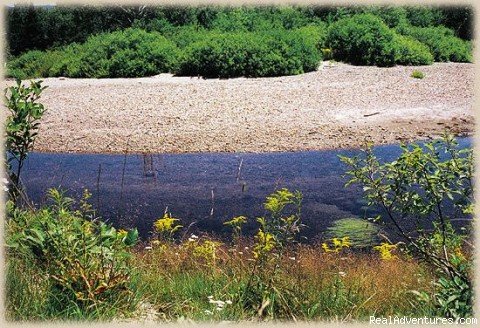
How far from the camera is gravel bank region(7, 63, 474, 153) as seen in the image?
500 inches

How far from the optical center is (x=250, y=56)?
18.7 meters

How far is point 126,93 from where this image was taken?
16484 mm

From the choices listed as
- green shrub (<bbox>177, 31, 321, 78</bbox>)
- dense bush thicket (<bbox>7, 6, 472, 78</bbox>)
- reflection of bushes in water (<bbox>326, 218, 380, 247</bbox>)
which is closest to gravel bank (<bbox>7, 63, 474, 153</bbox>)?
green shrub (<bbox>177, 31, 321, 78</bbox>)

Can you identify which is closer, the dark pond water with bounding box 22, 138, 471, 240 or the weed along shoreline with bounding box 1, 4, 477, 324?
the weed along shoreline with bounding box 1, 4, 477, 324

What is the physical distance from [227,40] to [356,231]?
12.8 meters

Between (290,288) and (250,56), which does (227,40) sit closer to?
(250,56)

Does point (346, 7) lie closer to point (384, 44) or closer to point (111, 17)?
point (384, 44)

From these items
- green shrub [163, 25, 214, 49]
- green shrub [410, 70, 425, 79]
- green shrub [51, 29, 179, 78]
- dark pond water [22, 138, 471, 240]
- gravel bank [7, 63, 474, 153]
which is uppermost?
green shrub [163, 25, 214, 49]

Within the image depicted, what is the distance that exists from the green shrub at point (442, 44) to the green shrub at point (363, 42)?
2.35 m

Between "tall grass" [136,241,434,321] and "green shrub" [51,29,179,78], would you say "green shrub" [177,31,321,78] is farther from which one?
"tall grass" [136,241,434,321]

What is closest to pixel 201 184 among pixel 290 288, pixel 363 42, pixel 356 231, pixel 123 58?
pixel 356 231

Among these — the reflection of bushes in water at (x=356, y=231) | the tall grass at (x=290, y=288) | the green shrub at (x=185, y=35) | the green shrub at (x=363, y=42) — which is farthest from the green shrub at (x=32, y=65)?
the tall grass at (x=290, y=288)

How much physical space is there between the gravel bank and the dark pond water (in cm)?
56

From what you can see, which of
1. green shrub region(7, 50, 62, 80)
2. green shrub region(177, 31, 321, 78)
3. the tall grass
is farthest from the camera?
green shrub region(7, 50, 62, 80)
